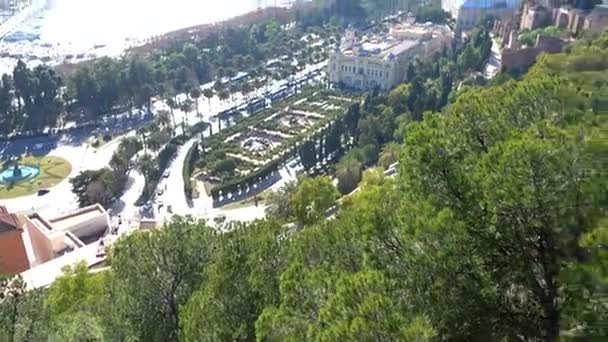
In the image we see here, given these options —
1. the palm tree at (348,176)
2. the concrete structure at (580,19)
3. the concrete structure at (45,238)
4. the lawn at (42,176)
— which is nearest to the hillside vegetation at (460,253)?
the concrete structure at (45,238)

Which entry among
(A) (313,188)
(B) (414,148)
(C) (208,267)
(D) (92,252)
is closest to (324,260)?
(B) (414,148)

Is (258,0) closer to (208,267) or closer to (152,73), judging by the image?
(152,73)

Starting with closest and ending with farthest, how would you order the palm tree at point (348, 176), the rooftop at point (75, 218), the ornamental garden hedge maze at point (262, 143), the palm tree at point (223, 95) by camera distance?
the rooftop at point (75, 218) → the palm tree at point (348, 176) → the ornamental garden hedge maze at point (262, 143) → the palm tree at point (223, 95)

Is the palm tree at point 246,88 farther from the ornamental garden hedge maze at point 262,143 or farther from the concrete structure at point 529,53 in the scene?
the concrete structure at point 529,53

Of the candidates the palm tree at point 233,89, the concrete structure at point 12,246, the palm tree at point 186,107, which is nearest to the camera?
the concrete structure at point 12,246

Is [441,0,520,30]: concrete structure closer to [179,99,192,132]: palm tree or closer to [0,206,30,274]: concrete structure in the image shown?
[179,99,192,132]: palm tree

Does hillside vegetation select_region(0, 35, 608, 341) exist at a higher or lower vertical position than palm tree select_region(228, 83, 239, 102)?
higher

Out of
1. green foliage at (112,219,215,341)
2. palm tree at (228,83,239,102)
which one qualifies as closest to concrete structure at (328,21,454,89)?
palm tree at (228,83,239,102)
